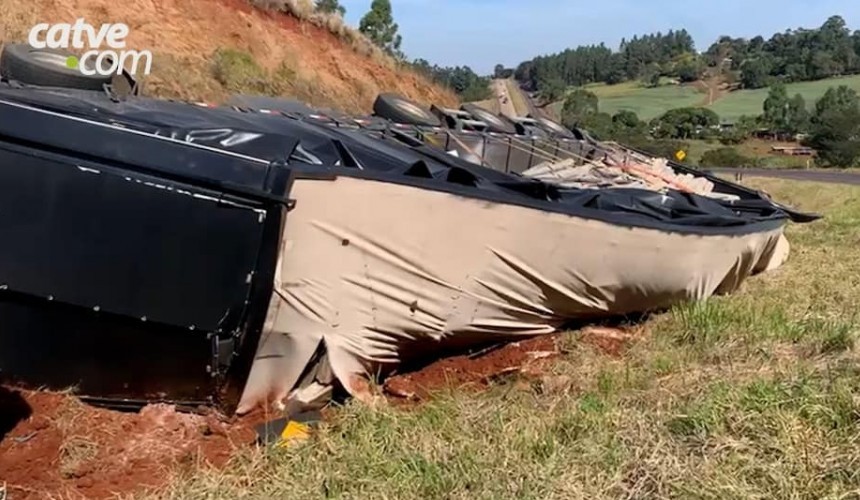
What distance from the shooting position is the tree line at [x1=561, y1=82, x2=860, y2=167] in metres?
51.2

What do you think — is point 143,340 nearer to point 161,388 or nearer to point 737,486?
point 161,388

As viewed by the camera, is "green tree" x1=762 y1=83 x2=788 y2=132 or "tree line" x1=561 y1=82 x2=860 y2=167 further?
"green tree" x1=762 y1=83 x2=788 y2=132

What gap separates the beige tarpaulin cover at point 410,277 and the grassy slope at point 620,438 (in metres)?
0.38

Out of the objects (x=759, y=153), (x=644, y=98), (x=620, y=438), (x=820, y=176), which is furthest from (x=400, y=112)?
(x=644, y=98)

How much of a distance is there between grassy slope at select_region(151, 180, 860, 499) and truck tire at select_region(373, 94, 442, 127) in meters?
4.73

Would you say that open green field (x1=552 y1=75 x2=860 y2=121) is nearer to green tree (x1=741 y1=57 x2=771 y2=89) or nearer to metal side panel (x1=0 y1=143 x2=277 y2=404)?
green tree (x1=741 y1=57 x2=771 y2=89)

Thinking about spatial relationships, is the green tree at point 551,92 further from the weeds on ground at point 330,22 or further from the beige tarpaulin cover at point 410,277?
the beige tarpaulin cover at point 410,277

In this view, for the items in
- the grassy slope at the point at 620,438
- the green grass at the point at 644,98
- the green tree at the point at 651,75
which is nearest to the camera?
the grassy slope at the point at 620,438

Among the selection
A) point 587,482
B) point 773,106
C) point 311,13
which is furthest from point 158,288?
point 773,106

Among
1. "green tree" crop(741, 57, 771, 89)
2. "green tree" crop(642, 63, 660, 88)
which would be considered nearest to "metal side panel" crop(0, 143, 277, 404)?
"green tree" crop(741, 57, 771, 89)

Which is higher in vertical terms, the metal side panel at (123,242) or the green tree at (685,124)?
the metal side panel at (123,242)

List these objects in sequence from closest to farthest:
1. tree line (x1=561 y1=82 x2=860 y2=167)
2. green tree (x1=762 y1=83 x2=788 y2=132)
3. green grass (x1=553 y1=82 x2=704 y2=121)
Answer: tree line (x1=561 y1=82 x2=860 y2=167)
green tree (x1=762 y1=83 x2=788 y2=132)
green grass (x1=553 y1=82 x2=704 y2=121)

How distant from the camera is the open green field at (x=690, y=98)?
82812mm

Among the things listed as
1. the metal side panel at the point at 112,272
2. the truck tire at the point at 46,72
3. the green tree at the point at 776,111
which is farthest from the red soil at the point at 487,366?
the green tree at the point at 776,111
